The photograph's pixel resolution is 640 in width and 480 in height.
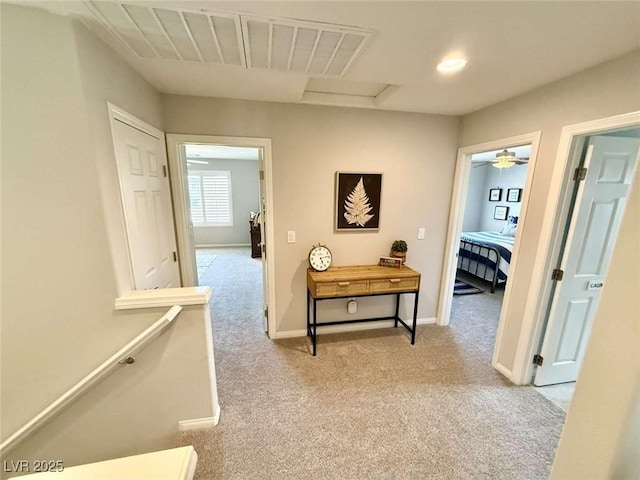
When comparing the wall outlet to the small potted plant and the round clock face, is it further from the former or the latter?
the small potted plant

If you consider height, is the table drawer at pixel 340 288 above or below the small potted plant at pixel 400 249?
below

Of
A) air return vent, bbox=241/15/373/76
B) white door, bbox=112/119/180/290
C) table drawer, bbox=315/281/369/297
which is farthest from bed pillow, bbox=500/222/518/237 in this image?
white door, bbox=112/119/180/290

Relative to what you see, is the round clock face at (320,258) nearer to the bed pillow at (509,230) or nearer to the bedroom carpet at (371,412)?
the bedroom carpet at (371,412)

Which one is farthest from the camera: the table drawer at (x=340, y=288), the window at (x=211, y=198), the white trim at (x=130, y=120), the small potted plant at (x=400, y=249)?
the window at (x=211, y=198)

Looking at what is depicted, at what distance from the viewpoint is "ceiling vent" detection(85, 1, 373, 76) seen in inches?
47.2

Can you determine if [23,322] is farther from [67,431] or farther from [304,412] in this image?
[304,412]

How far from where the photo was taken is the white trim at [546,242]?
1574 mm

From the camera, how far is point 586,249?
191cm

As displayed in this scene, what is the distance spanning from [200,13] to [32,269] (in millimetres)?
1494

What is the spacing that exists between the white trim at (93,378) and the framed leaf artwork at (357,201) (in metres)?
1.71

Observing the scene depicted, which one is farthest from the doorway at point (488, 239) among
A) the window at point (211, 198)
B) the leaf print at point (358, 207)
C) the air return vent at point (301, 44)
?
the window at point (211, 198)

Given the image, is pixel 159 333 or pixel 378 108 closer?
pixel 159 333

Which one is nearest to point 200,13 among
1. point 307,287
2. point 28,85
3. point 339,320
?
point 28,85

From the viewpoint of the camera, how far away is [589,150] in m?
1.73
